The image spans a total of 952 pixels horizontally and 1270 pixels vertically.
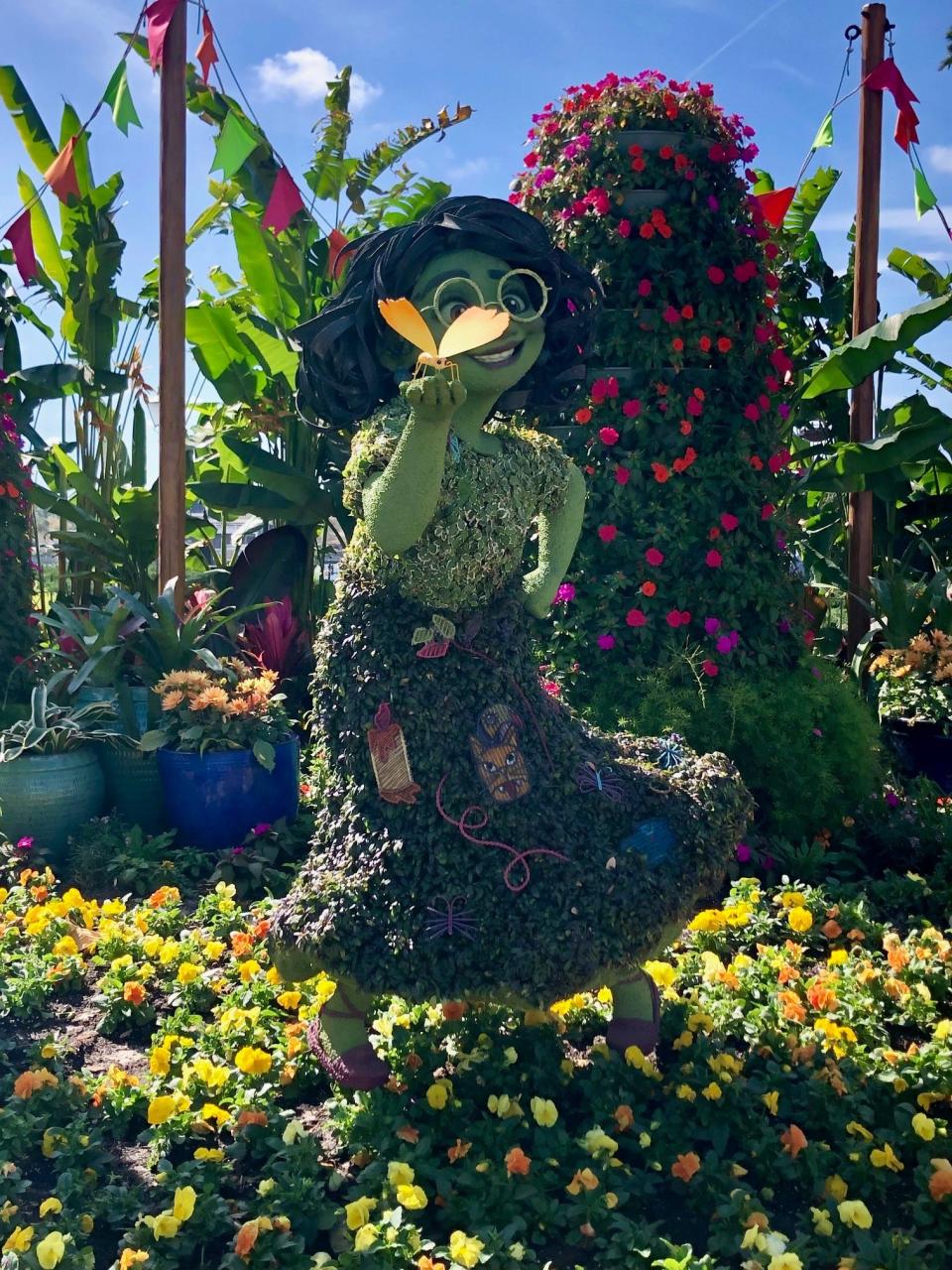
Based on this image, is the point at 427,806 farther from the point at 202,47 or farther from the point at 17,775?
the point at 202,47

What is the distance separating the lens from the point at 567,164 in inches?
159

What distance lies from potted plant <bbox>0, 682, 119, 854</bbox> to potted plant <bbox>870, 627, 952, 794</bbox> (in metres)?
3.58

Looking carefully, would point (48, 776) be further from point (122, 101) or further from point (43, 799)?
point (122, 101)

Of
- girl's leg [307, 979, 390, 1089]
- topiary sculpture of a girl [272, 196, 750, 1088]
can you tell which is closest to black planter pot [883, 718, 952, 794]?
topiary sculpture of a girl [272, 196, 750, 1088]

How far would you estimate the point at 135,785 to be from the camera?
13.6 feet

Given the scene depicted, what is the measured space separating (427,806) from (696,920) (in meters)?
1.30

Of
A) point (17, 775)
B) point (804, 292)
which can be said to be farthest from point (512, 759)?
point (804, 292)

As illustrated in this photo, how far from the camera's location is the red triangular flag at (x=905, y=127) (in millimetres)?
5472

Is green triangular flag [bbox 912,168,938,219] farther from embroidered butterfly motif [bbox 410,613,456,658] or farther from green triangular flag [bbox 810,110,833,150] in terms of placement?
embroidered butterfly motif [bbox 410,613,456,658]

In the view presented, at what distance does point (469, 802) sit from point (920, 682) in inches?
144

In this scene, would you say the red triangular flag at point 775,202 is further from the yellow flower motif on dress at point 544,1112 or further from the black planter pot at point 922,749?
the yellow flower motif on dress at point 544,1112

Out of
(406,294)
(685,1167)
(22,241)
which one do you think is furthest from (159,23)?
(685,1167)

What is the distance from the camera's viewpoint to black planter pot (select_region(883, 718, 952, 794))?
492 centimetres

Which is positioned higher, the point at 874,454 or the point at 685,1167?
the point at 874,454
